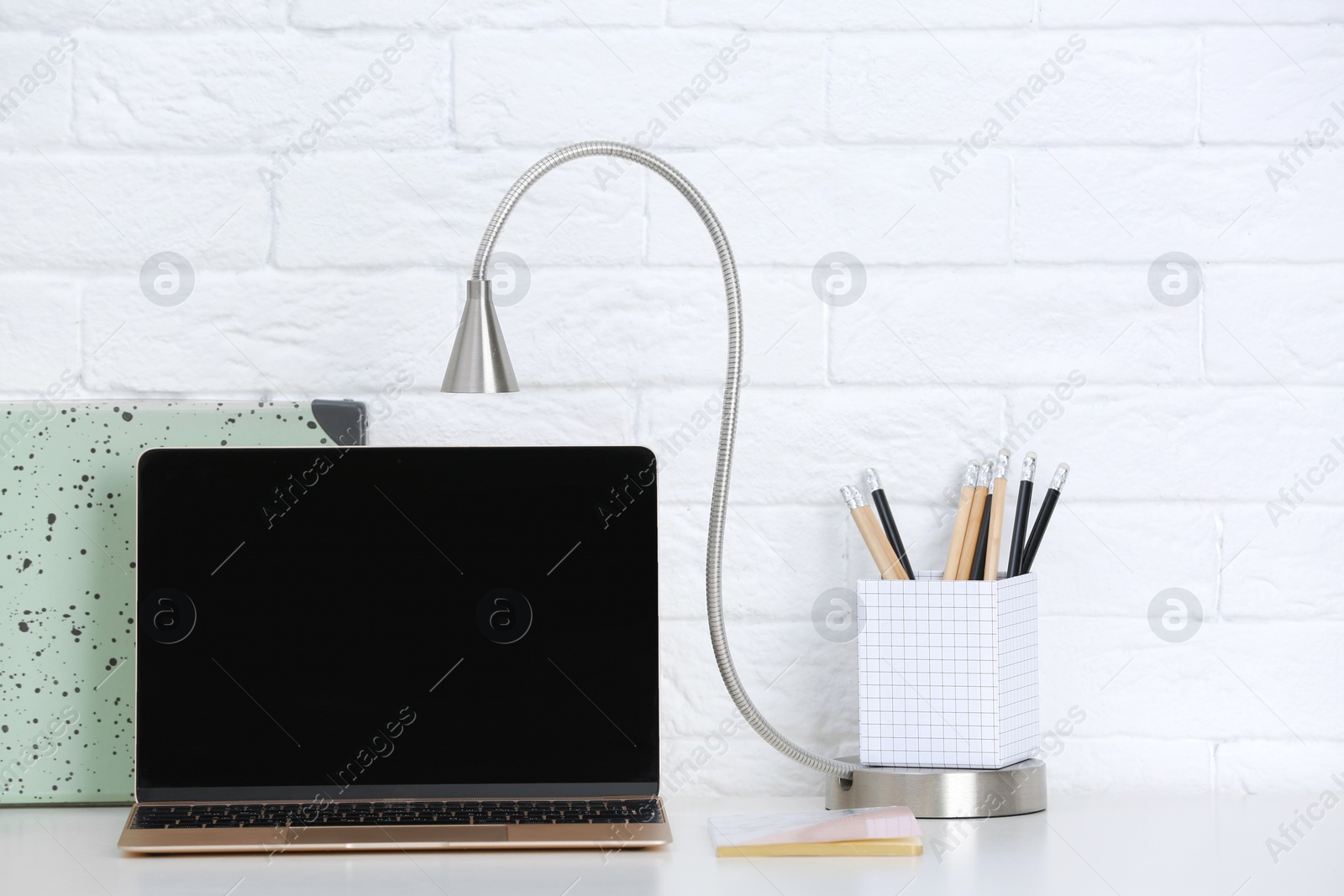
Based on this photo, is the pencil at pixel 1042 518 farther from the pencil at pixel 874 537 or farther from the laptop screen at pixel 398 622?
the laptop screen at pixel 398 622

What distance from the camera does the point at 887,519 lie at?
965 mm

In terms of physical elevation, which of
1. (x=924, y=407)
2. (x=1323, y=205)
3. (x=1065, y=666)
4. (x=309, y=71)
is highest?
(x=309, y=71)

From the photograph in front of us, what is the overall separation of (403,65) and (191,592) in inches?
20.0

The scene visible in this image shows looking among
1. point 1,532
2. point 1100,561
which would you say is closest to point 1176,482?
point 1100,561

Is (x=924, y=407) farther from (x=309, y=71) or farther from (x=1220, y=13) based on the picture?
(x=309, y=71)

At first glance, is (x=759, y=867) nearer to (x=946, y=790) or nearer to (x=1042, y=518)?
(x=946, y=790)

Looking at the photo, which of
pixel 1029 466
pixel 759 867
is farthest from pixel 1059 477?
pixel 759 867

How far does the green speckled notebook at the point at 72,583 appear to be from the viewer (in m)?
0.96

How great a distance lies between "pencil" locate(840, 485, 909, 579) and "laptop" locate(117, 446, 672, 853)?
0.62 feet

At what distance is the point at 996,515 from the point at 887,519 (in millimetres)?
95

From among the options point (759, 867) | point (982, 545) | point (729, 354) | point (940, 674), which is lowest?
point (759, 867)

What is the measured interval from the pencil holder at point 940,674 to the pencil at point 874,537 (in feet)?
0.10

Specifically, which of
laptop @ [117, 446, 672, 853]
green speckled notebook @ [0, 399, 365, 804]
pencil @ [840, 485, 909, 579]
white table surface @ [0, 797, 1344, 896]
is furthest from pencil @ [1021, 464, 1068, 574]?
green speckled notebook @ [0, 399, 365, 804]

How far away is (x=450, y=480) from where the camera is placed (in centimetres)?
91
